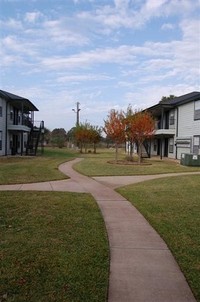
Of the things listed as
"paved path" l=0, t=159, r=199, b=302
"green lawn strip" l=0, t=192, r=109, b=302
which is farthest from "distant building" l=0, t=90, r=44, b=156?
"paved path" l=0, t=159, r=199, b=302

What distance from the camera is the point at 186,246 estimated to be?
576cm

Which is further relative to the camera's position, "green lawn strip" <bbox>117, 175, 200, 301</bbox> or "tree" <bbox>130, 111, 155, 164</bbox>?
"tree" <bbox>130, 111, 155, 164</bbox>

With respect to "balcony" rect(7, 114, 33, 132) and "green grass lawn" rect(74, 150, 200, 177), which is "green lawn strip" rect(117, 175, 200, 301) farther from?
"balcony" rect(7, 114, 33, 132)

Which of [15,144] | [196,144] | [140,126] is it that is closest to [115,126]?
[140,126]

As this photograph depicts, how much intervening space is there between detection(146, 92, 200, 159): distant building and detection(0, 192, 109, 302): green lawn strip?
21.7 meters

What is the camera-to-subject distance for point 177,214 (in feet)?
26.7

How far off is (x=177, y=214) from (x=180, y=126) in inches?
982

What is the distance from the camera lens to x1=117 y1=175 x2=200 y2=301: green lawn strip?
16.8 ft

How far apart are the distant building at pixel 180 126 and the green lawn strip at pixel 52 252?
21.7m

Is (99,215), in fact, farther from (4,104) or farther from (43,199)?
(4,104)

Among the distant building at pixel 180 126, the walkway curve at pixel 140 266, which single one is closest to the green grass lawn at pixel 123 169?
the distant building at pixel 180 126

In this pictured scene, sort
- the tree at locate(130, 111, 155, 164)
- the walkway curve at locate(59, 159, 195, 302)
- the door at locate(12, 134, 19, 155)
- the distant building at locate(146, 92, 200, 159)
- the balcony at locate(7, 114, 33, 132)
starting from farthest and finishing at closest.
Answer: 1. the door at locate(12, 134, 19, 155)
2. the balcony at locate(7, 114, 33, 132)
3. the distant building at locate(146, 92, 200, 159)
4. the tree at locate(130, 111, 155, 164)
5. the walkway curve at locate(59, 159, 195, 302)

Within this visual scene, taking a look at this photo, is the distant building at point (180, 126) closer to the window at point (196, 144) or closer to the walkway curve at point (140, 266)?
the window at point (196, 144)

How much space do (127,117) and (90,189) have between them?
16.4 meters
